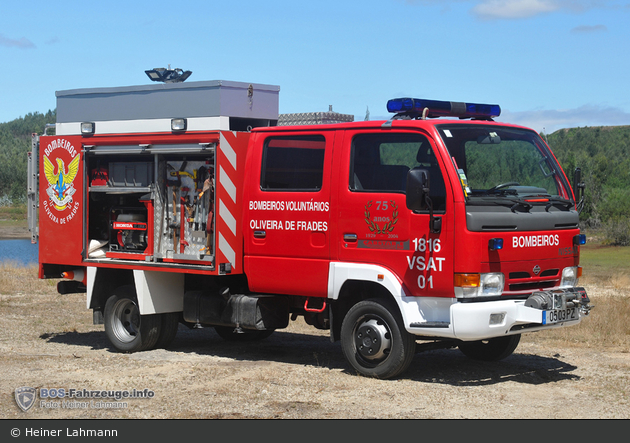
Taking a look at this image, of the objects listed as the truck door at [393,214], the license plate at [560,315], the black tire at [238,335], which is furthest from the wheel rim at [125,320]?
the license plate at [560,315]

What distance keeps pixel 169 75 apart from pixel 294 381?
4.47m

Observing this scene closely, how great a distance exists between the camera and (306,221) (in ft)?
29.3

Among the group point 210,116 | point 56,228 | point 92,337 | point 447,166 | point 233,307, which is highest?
point 210,116

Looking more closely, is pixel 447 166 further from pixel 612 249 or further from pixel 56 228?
pixel 612 249

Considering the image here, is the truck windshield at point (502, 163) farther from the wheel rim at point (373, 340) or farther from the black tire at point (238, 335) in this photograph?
the black tire at point (238, 335)

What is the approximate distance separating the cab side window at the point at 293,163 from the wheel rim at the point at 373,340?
159 centimetres

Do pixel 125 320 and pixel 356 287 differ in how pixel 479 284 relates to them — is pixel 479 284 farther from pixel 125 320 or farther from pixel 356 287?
pixel 125 320

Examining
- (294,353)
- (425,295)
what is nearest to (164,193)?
(294,353)

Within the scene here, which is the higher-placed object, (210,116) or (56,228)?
(210,116)

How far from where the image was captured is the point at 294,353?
34.6 ft

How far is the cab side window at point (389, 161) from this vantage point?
8141 mm

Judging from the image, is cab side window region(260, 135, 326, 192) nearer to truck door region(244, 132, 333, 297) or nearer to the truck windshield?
truck door region(244, 132, 333, 297)

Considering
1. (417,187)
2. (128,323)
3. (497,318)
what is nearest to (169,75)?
(128,323)

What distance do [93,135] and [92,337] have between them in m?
3.24
